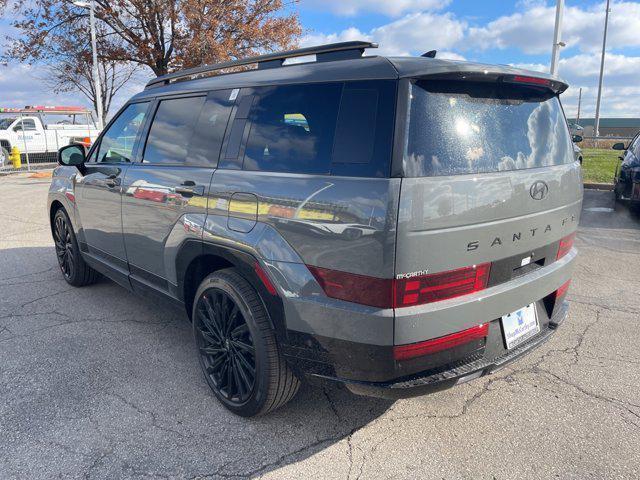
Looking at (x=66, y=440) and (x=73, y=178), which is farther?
(x=73, y=178)

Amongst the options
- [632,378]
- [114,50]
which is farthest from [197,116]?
[114,50]

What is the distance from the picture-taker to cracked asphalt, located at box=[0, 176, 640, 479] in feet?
8.00

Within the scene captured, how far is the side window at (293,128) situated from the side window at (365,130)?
0.21 feet

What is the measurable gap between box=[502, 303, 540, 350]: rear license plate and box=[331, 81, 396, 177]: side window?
1.07 meters

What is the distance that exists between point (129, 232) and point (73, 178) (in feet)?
4.40

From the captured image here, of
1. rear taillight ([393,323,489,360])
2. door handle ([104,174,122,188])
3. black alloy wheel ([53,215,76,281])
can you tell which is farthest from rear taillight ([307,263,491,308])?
black alloy wheel ([53,215,76,281])

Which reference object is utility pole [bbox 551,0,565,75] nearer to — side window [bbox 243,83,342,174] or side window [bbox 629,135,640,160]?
side window [bbox 629,135,640,160]

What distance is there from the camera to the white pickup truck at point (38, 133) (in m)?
20.1

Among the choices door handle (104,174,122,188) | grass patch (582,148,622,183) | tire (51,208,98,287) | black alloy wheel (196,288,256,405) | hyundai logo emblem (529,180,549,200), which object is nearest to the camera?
hyundai logo emblem (529,180,549,200)

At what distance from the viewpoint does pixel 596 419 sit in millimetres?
2793

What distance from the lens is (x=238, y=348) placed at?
2.79 meters

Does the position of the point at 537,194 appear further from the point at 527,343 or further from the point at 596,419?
the point at 596,419

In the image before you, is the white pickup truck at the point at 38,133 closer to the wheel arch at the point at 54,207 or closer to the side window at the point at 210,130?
the wheel arch at the point at 54,207

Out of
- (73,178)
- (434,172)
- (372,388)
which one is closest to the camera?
(434,172)
